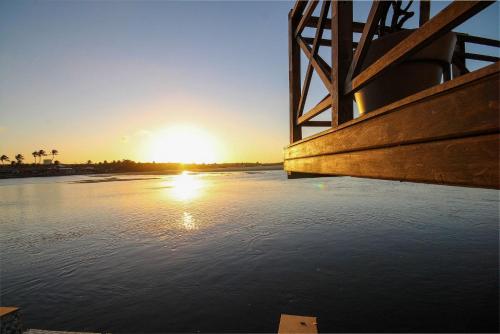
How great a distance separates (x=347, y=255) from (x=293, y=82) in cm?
474

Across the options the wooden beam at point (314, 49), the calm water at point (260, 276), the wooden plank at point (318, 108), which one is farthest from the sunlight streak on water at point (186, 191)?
the wooden beam at point (314, 49)

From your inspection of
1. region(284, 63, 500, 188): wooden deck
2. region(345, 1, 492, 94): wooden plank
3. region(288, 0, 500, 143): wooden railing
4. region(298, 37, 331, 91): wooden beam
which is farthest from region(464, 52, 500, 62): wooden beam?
region(284, 63, 500, 188): wooden deck

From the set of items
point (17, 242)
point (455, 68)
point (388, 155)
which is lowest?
point (17, 242)

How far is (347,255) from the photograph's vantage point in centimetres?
679

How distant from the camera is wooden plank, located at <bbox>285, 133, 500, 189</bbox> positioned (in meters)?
1.26

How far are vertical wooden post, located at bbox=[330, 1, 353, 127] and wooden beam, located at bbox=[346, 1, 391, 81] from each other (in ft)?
0.41

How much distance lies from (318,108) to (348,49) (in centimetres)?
114

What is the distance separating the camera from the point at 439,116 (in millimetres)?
1486

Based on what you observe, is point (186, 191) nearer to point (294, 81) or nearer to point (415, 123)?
point (294, 81)

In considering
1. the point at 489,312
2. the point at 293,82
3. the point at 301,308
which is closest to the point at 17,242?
the point at 301,308

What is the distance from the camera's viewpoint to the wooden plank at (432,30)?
1.42m

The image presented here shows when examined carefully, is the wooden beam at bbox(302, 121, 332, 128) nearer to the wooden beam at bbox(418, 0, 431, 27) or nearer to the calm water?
the wooden beam at bbox(418, 0, 431, 27)

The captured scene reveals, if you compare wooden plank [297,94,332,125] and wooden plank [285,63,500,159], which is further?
wooden plank [297,94,332,125]

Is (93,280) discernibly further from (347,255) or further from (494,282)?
(494,282)
